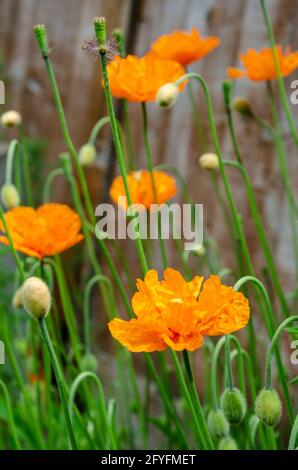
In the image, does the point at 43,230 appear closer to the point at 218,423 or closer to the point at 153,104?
the point at 218,423

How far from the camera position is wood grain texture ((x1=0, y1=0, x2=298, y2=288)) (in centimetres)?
158

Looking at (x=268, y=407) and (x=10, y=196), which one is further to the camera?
(x=10, y=196)

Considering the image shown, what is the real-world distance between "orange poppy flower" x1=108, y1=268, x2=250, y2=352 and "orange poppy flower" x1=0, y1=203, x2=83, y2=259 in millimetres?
325

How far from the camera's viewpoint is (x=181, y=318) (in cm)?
71

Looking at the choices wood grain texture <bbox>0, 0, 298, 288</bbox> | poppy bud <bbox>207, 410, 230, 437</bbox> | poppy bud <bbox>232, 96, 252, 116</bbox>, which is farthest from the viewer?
wood grain texture <bbox>0, 0, 298, 288</bbox>

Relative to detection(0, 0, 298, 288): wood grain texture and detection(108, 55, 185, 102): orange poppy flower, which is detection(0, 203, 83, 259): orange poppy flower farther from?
detection(0, 0, 298, 288): wood grain texture

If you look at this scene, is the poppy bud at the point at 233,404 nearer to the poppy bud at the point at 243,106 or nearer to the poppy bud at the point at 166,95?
the poppy bud at the point at 166,95

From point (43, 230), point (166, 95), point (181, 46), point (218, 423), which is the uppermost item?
point (181, 46)

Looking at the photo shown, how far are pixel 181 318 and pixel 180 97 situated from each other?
115 centimetres

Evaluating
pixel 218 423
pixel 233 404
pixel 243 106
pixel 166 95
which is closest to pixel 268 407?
pixel 233 404

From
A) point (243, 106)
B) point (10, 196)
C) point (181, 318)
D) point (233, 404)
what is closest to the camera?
point (181, 318)

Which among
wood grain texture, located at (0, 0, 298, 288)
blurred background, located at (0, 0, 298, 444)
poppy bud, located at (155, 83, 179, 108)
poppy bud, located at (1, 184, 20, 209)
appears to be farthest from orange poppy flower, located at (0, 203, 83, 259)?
wood grain texture, located at (0, 0, 298, 288)

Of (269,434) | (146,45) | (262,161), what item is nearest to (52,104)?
(146,45)

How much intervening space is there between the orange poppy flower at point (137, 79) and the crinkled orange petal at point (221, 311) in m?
0.42
